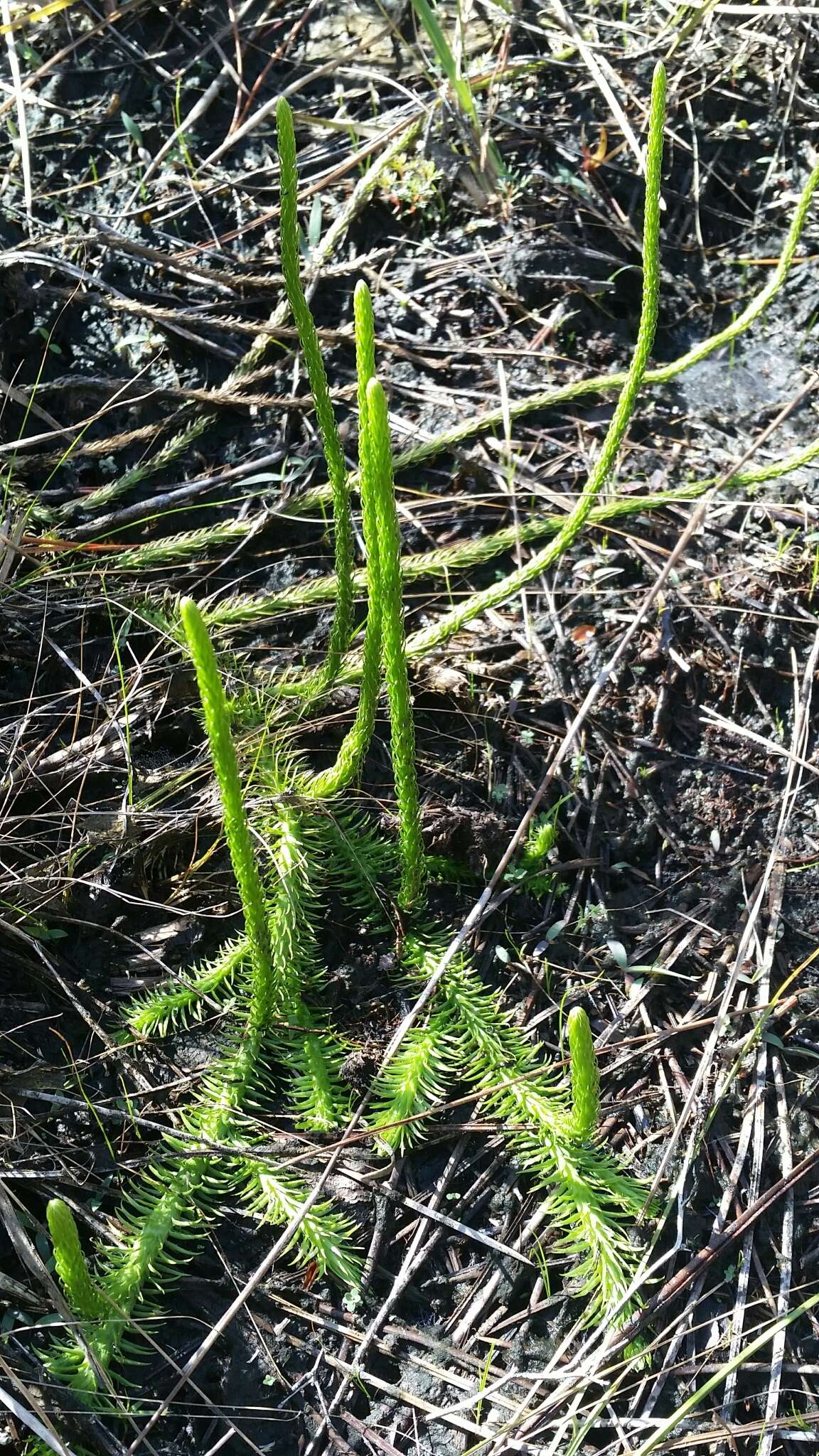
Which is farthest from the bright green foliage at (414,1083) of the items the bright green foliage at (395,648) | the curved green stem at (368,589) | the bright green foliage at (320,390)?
the bright green foliage at (320,390)

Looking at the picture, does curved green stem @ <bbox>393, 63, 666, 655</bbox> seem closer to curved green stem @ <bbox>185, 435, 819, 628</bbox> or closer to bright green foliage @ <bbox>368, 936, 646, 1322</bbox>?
curved green stem @ <bbox>185, 435, 819, 628</bbox>

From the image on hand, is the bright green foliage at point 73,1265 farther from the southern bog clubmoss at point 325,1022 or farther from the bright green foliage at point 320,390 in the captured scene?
the bright green foliage at point 320,390

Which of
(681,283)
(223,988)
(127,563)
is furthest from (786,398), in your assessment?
(223,988)

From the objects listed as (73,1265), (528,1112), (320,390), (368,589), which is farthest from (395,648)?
(73,1265)

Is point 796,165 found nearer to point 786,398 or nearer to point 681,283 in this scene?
point 681,283

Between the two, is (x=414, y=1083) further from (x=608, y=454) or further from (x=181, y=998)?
(x=608, y=454)

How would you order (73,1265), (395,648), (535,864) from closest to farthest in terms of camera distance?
(73,1265), (395,648), (535,864)

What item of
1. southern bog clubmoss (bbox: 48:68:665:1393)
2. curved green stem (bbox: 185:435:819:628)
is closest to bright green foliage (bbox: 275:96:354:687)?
southern bog clubmoss (bbox: 48:68:665:1393)
